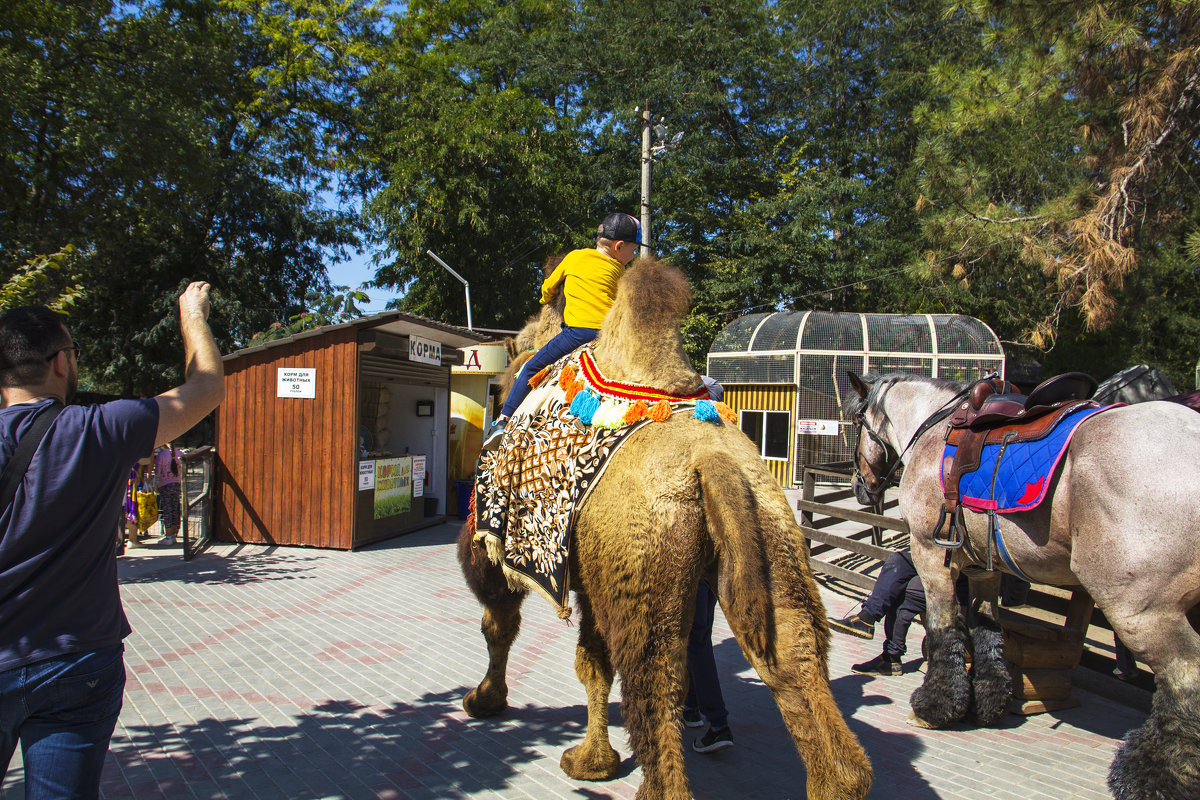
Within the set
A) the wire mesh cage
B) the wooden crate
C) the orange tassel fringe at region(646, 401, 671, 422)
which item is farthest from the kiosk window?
the orange tassel fringe at region(646, 401, 671, 422)

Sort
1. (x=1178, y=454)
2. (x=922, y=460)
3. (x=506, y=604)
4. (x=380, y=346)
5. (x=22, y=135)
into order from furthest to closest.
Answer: (x=22, y=135) → (x=380, y=346) → (x=922, y=460) → (x=506, y=604) → (x=1178, y=454)

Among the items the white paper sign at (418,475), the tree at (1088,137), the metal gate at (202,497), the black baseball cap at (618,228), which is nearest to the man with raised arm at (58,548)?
the black baseball cap at (618,228)

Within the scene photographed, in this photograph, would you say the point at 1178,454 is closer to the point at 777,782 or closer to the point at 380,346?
the point at 777,782

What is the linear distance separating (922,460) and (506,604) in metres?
3.00

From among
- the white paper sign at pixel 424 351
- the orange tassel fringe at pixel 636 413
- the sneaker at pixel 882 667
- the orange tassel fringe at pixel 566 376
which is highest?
the white paper sign at pixel 424 351

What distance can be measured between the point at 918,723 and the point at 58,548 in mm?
4661

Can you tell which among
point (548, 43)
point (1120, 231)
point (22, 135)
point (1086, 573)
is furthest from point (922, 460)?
point (548, 43)

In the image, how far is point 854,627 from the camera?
265 inches

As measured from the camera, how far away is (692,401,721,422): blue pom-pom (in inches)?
118

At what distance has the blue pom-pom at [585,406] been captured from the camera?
3160 millimetres

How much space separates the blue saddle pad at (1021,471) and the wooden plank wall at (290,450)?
8.14 meters

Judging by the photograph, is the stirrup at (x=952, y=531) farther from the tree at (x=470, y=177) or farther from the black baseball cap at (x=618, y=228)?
the tree at (x=470, y=177)

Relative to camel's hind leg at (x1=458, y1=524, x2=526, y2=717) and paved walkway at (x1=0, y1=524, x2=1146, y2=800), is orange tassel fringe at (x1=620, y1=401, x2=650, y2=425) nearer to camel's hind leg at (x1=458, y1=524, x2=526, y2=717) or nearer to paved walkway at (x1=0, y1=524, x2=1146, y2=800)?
camel's hind leg at (x1=458, y1=524, x2=526, y2=717)

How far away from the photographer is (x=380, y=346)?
34.7 feet
